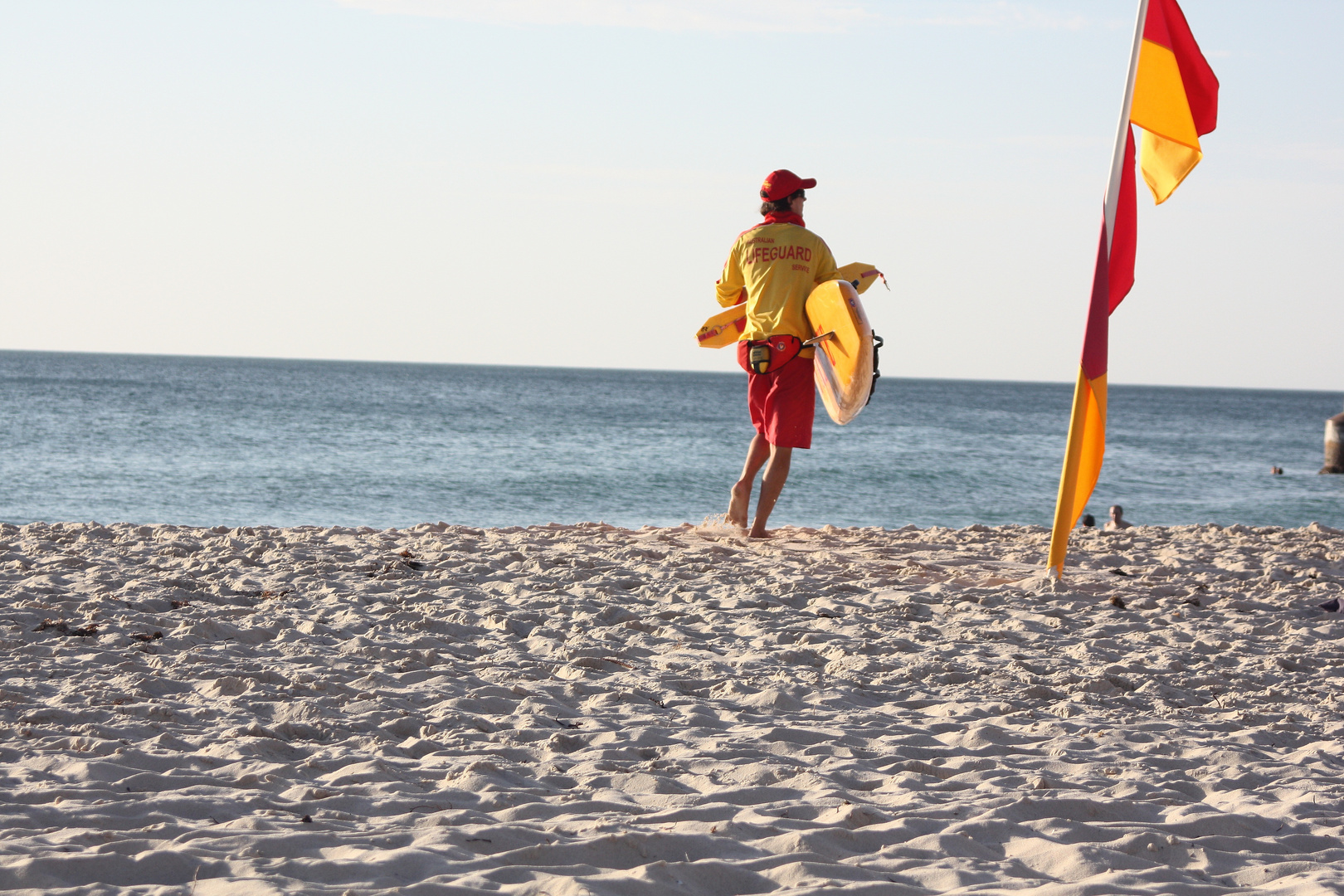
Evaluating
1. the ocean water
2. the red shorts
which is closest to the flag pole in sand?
the red shorts

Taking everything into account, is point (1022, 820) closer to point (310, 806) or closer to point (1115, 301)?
point (310, 806)

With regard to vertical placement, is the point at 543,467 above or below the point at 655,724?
below

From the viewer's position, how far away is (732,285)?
691cm

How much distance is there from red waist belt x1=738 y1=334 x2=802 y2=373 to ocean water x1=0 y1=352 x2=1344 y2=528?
296 inches

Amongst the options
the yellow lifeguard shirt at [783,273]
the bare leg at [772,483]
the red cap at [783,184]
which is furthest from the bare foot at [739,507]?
the red cap at [783,184]

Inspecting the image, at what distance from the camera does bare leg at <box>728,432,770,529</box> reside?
6746 mm

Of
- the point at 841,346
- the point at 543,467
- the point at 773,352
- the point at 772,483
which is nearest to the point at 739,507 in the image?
the point at 772,483

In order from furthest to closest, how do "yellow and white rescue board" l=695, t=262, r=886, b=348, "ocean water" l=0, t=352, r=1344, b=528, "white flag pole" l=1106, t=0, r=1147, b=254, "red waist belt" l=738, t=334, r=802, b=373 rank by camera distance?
"ocean water" l=0, t=352, r=1344, b=528, "yellow and white rescue board" l=695, t=262, r=886, b=348, "red waist belt" l=738, t=334, r=802, b=373, "white flag pole" l=1106, t=0, r=1147, b=254

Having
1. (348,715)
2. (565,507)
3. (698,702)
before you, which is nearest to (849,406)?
(698,702)

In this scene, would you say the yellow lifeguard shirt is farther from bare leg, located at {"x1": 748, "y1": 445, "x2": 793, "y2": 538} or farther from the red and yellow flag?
the red and yellow flag

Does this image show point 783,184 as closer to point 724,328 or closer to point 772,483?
point 724,328

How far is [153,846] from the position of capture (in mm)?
2418

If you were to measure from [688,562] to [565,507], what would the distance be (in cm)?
997

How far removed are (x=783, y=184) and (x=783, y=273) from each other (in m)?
0.52
